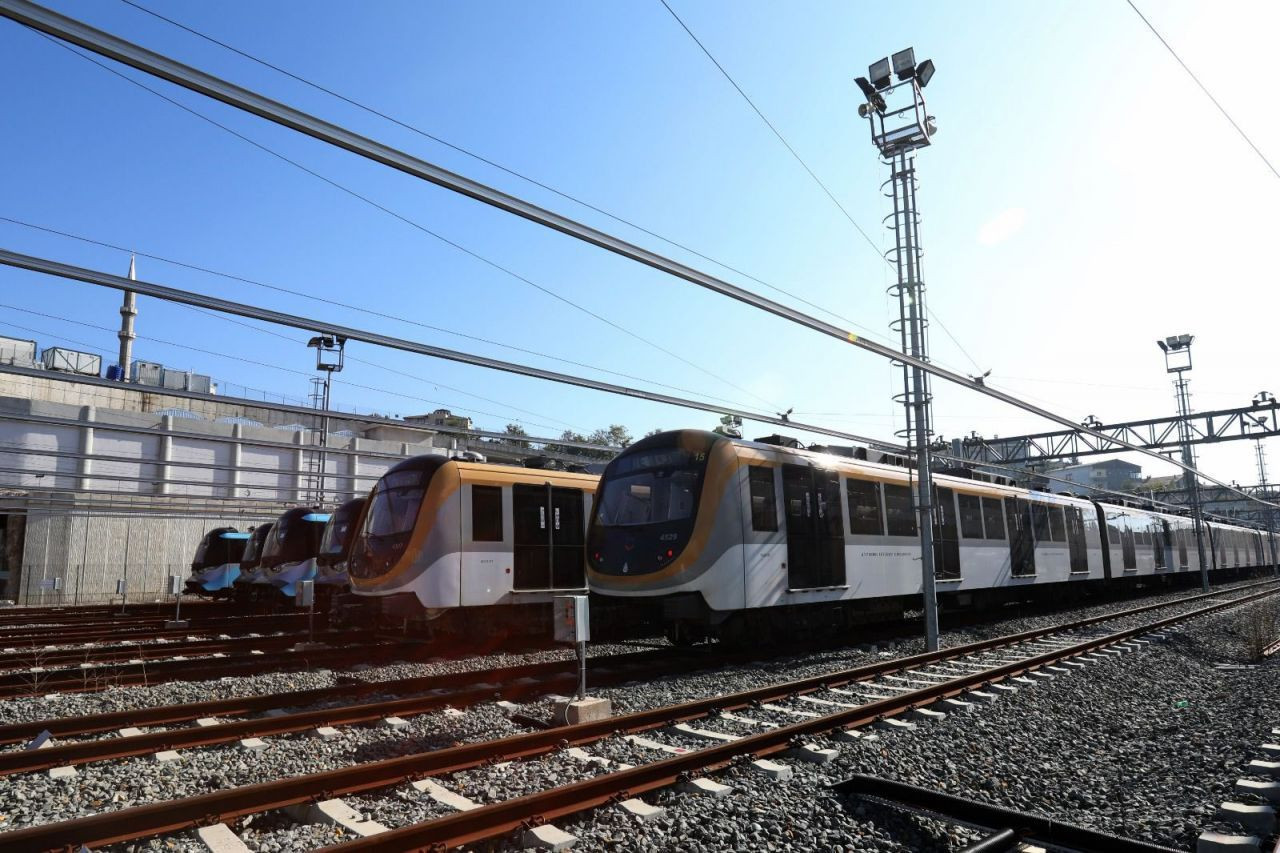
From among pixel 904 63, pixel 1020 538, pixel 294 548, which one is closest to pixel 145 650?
pixel 294 548

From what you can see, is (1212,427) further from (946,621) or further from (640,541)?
(640,541)

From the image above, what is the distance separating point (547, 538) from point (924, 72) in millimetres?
10209

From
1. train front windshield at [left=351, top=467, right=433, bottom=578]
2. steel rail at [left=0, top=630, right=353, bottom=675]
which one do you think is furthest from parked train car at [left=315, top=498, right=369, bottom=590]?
train front windshield at [left=351, top=467, right=433, bottom=578]

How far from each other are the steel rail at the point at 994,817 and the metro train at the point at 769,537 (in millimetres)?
5283

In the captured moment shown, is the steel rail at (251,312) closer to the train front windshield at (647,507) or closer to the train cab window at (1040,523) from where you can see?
the train front windshield at (647,507)

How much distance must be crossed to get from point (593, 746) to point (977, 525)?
41.4ft

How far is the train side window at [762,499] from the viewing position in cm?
1127

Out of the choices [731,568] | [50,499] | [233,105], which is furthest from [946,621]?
[50,499]

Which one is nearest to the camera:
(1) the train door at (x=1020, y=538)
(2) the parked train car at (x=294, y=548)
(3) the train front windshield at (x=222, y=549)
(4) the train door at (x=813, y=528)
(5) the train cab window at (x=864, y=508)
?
(4) the train door at (x=813, y=528)

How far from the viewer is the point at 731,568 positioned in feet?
35.2

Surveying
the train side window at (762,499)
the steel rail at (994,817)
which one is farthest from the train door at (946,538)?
the steel rail at (994,817)

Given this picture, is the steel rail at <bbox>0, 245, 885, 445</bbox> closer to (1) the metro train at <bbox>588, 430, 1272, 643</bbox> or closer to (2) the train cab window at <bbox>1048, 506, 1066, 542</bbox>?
(1) the metro train at <bbox>588, 430, 1272, 643</bbox>

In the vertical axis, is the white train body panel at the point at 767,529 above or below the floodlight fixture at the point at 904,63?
below

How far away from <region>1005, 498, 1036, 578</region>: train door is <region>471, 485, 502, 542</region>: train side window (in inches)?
461
